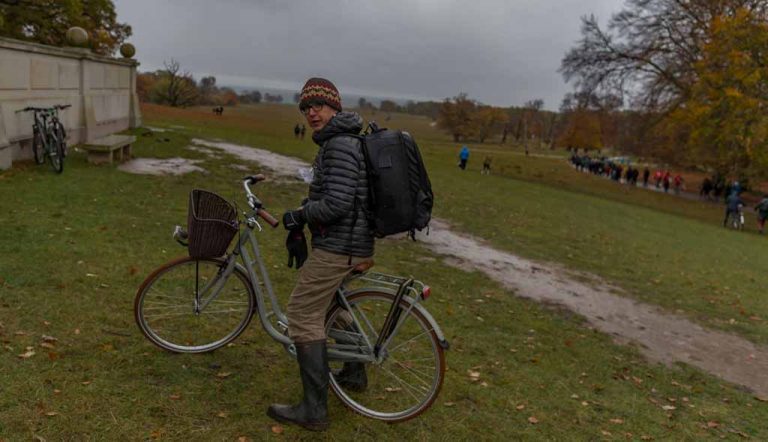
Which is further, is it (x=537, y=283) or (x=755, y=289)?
(x=755, y=289)

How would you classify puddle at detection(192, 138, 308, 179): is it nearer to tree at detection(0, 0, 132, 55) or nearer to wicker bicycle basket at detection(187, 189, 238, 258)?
tree at detection(0, 0, 132, 55)

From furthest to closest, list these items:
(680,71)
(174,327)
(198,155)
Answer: (680,71) < (198,155) < (174,327)

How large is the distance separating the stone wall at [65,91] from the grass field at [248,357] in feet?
3.80

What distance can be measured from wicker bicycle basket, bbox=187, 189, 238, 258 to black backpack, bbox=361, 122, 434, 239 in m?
1.01

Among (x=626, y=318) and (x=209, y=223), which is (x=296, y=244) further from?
(x=626, y=318)

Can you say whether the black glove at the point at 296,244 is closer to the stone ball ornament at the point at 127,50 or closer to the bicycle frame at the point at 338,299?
the bicycle frame at the point at 338,299

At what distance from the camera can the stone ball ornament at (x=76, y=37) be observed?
15.4m

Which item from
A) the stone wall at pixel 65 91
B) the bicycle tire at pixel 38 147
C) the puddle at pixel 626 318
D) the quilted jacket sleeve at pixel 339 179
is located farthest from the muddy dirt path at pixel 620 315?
the stone wall at pixel 65 91

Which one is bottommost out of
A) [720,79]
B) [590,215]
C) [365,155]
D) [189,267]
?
[590,215]

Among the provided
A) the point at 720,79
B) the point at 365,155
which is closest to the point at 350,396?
the point at 365,155

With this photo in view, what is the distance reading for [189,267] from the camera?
388 cm

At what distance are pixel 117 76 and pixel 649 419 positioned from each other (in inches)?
791

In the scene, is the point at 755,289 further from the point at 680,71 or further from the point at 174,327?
the point at 680,71

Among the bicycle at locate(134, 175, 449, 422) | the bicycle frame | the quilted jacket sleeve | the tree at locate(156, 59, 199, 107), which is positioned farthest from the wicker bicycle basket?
the tree at locate(156, 59, 199, 107)
